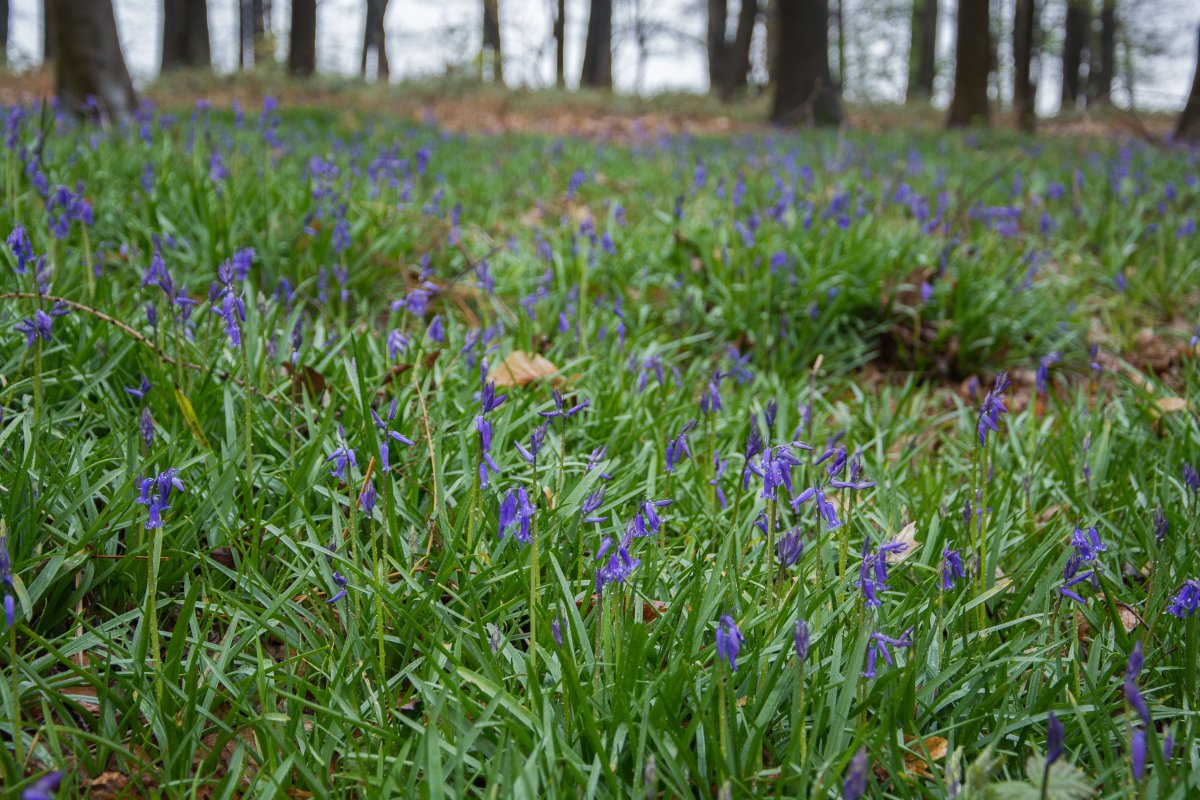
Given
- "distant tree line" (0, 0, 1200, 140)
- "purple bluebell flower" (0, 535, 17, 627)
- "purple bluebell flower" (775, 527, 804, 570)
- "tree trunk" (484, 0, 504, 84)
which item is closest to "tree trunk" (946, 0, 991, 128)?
"distant tree line" (0, 0, 1200, 140)

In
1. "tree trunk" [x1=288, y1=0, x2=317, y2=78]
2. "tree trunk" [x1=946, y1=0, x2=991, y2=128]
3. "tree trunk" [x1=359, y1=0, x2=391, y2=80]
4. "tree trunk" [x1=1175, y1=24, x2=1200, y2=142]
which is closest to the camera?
"tree trunk" [x1=1175, y1=24, x2=1200, y2=142]

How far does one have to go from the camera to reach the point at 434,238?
4.57m

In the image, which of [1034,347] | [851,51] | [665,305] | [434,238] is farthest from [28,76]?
[851,51]

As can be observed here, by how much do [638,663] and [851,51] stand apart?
49.0 metres

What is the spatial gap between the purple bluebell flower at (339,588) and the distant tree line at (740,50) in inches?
161

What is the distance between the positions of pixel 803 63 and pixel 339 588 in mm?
13297

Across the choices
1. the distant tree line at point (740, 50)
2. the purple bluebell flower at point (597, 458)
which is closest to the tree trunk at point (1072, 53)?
the distant tree line at point (740, 50)

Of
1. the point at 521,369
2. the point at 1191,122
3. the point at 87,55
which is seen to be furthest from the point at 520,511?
the point at 1191,122

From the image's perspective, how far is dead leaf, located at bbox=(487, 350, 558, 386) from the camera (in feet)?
9.62

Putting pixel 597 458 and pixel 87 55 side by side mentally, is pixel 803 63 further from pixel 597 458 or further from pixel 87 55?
pixel 597 458

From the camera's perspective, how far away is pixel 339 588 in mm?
1865

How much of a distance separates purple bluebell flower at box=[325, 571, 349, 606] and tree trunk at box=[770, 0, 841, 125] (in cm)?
1214

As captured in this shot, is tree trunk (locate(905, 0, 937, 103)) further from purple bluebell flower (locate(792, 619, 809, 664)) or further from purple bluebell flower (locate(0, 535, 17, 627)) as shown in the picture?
purple bluebell flower (locate(0, 535, 17, 627))

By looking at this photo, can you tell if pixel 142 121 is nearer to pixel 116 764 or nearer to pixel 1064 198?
pixel 116 764
